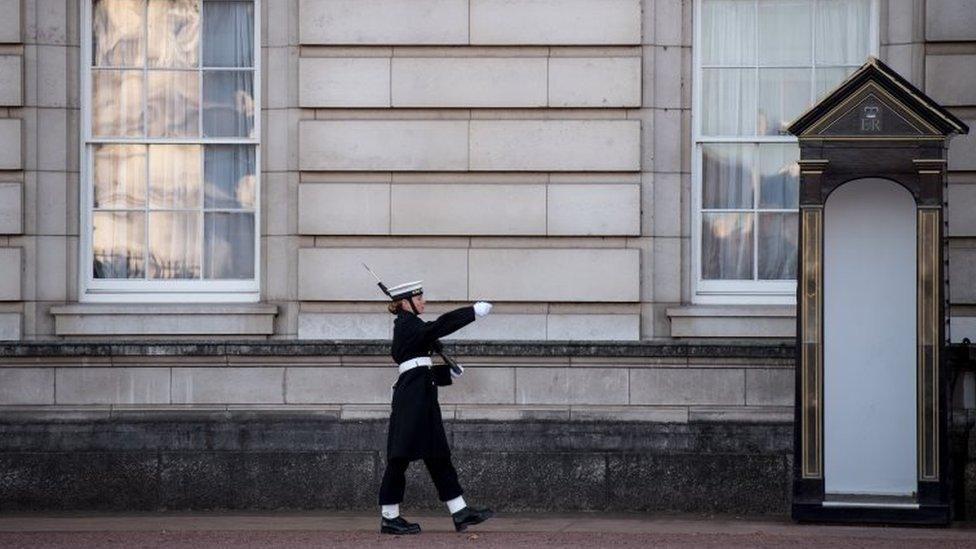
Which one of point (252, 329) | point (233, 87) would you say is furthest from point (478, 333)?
point (233, 87)

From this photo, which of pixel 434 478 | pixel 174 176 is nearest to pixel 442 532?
pixel 434 478

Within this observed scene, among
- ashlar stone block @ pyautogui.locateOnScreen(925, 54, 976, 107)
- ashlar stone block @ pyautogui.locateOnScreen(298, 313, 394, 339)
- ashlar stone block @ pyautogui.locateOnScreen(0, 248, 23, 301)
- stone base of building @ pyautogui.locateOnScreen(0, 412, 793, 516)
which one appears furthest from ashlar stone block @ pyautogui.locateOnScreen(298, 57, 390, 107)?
ashlar stone block @ pyautogui.locateOnScreen(925, 54, 976, 107)

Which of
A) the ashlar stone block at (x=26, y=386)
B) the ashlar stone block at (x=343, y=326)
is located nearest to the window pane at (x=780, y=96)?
the ashlar stone block at (x=343, y=326)

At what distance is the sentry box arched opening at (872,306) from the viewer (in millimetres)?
12836

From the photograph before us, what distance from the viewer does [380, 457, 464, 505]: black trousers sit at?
42.4ft

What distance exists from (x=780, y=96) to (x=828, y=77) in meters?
0.42

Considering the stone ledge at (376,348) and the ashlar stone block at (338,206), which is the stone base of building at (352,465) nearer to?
the stone ledge at (376,348)

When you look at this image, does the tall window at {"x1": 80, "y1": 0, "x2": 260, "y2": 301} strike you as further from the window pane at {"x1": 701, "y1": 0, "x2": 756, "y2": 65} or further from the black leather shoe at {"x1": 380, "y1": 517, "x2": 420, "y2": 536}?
the window pane at {"x1": 701, "y1": 0, "x2": 756, "y2": 65}

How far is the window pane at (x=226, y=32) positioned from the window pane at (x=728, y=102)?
3.87 m

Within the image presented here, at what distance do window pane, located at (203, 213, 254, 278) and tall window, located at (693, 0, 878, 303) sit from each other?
381 cm

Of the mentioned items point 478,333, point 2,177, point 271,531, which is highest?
point 2,177

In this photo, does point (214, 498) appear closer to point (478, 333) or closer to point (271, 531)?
point (271, 531)

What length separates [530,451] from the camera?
14.4 metres

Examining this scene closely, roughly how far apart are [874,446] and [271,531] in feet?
14.7
